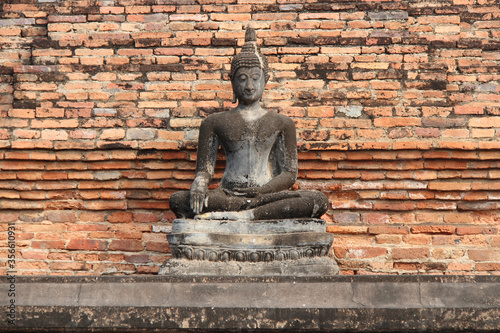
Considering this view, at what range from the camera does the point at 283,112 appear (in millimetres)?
6199

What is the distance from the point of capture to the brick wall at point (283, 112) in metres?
5.98

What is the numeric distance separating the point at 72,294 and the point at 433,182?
3.35 metres

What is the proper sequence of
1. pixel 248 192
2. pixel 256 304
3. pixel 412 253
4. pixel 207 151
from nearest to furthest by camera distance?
pixel 256 304 → pixel 248 192 → pixel 207 151 → pixel 412 253

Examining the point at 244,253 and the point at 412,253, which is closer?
the point at 244,253

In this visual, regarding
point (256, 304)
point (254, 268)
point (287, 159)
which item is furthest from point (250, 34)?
point (256, 304)

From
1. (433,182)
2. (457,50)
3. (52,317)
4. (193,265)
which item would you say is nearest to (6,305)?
(52,317)

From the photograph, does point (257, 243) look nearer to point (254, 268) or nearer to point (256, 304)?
point (254, 268)

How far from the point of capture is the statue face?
5.38 meters

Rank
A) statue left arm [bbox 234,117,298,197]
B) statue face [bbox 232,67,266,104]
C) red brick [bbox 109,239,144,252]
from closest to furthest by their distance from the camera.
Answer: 1. statue left arm [bbox 234,117,298,197]
2. statue face [bbox 232,67,266,104]
3. red brick [bbox 109,239,144,252]

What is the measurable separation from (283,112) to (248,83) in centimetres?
91

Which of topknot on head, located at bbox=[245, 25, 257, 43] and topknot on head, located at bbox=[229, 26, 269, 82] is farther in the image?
topknot on head, located at bbox=[245, 25, 257, 43]

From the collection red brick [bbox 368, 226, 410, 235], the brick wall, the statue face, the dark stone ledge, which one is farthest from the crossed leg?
red brick [bbox 368, 226, 410, 235]

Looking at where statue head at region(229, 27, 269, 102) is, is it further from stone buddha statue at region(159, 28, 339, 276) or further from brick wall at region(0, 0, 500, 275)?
brick wall at region(0, 0, 500, 275)

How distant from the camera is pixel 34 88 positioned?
636 centimetres
